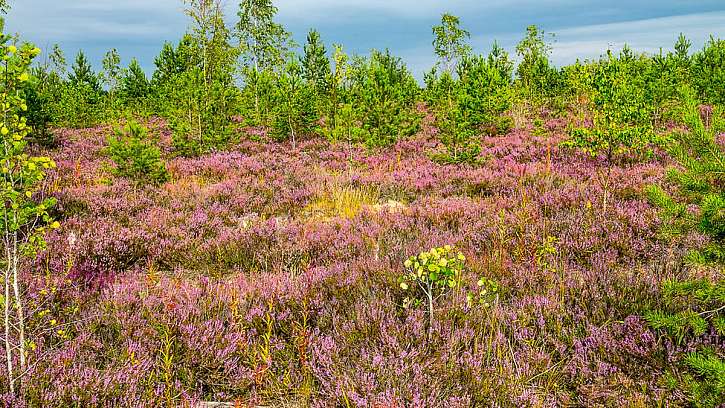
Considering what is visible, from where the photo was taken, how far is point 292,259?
5.32m

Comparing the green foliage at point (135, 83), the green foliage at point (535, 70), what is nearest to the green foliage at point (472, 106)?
the green foliage at point (535, 70)

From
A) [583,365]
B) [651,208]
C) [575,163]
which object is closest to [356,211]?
[651,208]

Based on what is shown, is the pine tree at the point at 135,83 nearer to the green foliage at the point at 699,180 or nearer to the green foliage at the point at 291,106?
the green foliage at the point at 291,106

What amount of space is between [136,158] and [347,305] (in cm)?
781

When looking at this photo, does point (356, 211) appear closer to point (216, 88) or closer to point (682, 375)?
point (682, 375)

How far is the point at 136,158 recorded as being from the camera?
9.80 m

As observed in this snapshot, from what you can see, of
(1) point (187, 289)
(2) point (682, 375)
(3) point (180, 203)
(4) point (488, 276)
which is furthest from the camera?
(3) point (180, 203)

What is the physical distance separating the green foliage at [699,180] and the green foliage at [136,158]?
9666 mm

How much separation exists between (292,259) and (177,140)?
38.7 ft

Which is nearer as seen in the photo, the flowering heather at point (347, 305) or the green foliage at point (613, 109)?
the flowering heather at point (347, 305)

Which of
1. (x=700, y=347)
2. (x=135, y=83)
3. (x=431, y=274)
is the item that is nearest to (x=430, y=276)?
(x=431, y=274)

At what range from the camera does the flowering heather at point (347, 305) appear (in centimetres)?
275

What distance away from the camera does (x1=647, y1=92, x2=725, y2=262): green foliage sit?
93.7 inches

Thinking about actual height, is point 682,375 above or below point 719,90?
below
